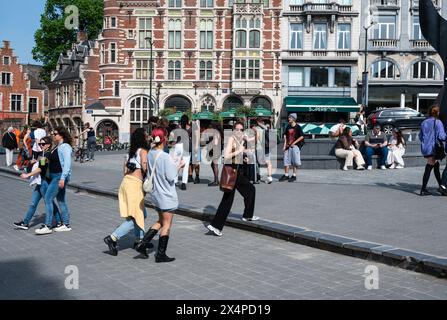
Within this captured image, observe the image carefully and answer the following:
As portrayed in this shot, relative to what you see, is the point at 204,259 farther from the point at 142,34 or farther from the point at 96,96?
the point at 96,96

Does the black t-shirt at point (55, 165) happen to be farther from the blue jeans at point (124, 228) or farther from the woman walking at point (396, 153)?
the woman walking at point (396, 153)

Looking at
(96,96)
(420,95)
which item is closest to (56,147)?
(420,95)

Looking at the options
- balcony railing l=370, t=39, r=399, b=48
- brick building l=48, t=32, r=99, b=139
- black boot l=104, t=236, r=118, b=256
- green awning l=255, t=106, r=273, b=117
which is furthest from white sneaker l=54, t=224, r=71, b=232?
brick building l=48, t=32, r=99, b=139

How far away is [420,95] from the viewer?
43688 millimetres

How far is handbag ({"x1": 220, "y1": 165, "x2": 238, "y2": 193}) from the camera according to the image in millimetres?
8492

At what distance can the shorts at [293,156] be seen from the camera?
599 inches

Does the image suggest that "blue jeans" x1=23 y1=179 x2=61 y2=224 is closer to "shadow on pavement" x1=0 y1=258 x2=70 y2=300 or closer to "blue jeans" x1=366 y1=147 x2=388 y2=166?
"shadow on pavement" x1=0 y1=258 x2=70 y2=300

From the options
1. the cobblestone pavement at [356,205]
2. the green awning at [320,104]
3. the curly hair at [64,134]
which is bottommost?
the cobblestone pavement at [356,205]

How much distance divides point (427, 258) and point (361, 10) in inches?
1624

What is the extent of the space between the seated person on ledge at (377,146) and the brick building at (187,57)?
26726mm

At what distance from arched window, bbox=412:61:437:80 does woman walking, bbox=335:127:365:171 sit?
28.1 metres

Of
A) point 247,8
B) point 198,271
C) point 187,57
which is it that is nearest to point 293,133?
point 198,271

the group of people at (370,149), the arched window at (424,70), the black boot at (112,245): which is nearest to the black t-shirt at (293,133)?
the group of people at (370,149)

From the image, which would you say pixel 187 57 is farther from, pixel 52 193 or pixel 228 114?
pixel 52 193
